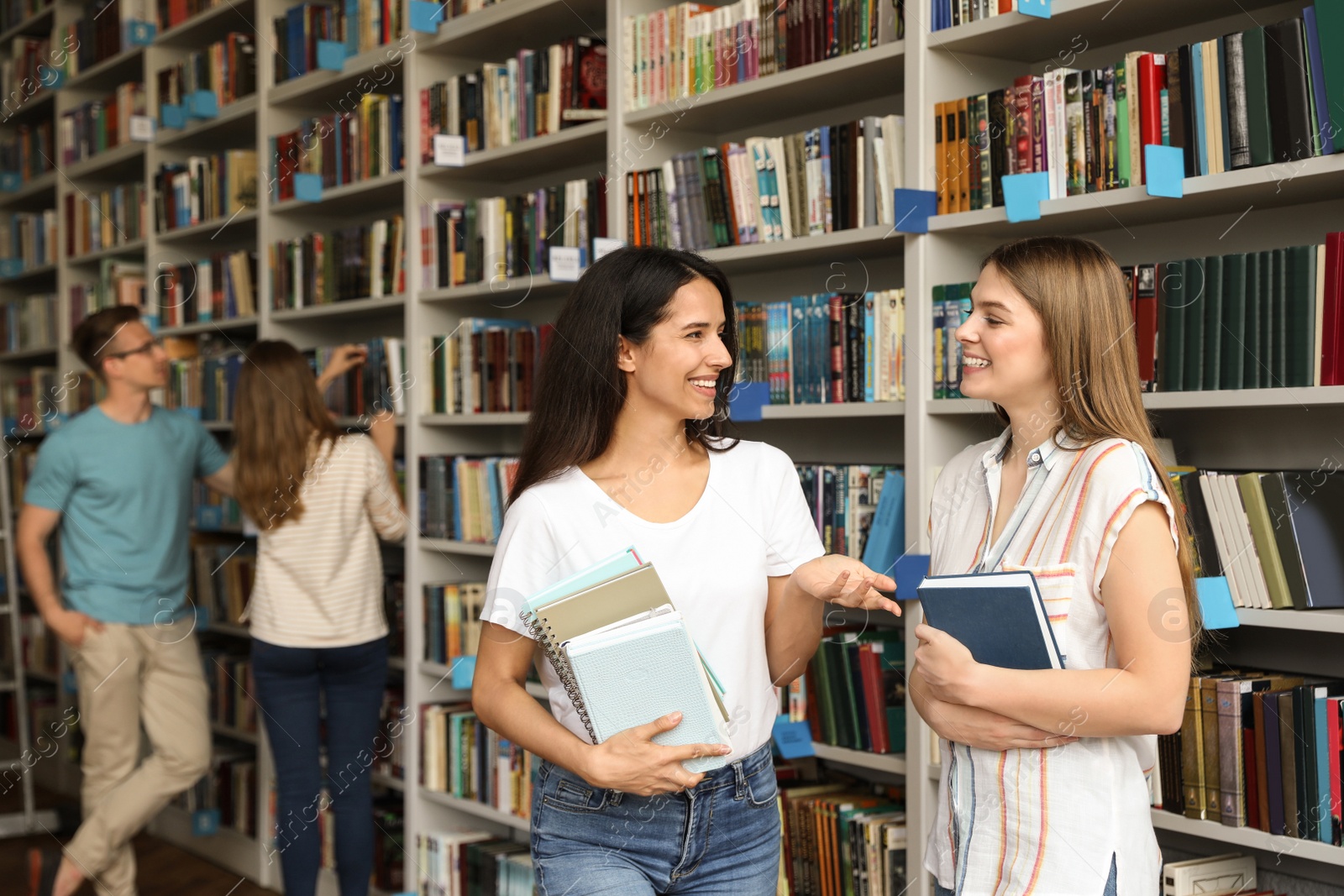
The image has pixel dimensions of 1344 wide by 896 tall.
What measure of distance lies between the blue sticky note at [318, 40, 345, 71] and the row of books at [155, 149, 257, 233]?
830 millimetres

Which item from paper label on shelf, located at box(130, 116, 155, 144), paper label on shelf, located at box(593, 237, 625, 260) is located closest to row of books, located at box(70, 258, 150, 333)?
paper label on shelf, located at box(130, 116, 155, 144)

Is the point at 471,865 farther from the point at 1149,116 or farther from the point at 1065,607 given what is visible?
the point at 1149,116

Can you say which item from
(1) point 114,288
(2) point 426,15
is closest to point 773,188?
(2) point 426,15

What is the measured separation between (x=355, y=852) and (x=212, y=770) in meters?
1.49

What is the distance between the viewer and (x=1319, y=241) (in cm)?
213

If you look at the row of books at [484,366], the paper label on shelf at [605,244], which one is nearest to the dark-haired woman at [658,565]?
the paper label on shelf at [605,244]

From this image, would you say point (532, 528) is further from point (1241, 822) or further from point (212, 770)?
point (212, 770)

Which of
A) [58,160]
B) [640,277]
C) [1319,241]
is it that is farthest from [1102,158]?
[58,160]

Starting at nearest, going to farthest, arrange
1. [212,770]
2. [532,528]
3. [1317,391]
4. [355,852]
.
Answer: [532,528], [1317,391], [355,852], [212,770]

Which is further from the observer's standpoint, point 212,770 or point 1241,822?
point 212,770

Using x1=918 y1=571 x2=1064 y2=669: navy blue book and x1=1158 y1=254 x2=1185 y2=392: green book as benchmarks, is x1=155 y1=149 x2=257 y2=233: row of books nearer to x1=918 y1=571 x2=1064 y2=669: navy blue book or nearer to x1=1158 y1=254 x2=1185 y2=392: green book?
x1=1158 y1=254 x2=1185 y2=392: green book

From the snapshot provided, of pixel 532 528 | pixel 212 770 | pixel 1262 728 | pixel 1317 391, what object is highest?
pixel 1317 391

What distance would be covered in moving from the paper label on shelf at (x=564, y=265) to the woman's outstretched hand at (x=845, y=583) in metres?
1.75

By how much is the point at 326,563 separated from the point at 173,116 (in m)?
2.34
